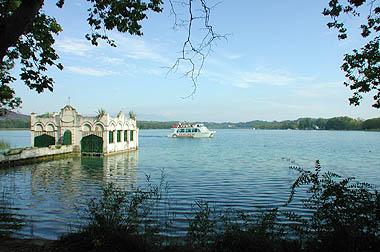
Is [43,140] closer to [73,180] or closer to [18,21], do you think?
[73,180]

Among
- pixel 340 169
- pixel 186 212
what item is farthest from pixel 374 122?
pixel 186 212

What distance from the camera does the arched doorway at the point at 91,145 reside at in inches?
1961

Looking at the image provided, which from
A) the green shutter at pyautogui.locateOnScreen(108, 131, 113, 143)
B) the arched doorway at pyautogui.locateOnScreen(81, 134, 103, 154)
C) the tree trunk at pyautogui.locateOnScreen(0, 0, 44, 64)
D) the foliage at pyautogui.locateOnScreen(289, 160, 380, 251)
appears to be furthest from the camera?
the green shutter at pyautogui.locateOnScreen(108, 131, 113, 143)

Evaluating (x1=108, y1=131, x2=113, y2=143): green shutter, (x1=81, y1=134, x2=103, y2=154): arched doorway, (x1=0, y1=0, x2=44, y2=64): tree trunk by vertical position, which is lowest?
(x1=81, y1=134, x2=103, y2=154): arched doorway

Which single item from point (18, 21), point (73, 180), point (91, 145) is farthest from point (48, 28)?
point (91, 145)

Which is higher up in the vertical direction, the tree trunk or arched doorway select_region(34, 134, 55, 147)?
the tree trunk

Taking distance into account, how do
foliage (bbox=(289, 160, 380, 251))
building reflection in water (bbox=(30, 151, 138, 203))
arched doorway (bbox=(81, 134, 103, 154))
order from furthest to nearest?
arched doorway (bbox=(81, 134, 103, 154)) < building reflection in water (bbox=(30, 151, 138, 203)) < foliage (bbox=(289, 160, 380, 251))

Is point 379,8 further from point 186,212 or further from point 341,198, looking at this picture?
point 186,212

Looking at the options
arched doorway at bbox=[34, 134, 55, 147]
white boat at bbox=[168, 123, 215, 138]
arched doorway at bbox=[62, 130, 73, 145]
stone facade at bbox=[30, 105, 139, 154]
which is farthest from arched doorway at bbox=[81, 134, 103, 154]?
white boat at bbox=[168, 123, 215, 138]

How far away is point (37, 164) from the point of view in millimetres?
38469

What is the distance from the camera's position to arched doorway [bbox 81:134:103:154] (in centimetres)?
4981

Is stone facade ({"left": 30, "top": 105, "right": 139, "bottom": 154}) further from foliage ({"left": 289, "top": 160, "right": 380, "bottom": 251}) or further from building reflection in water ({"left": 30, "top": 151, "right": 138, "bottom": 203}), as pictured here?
foliage ({"left": 289, "top": 160, "right": 380, "bottom": 251})

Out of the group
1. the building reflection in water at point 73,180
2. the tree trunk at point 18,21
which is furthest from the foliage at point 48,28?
the building reflection in water at point 73,180

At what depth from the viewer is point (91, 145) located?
164 ft
